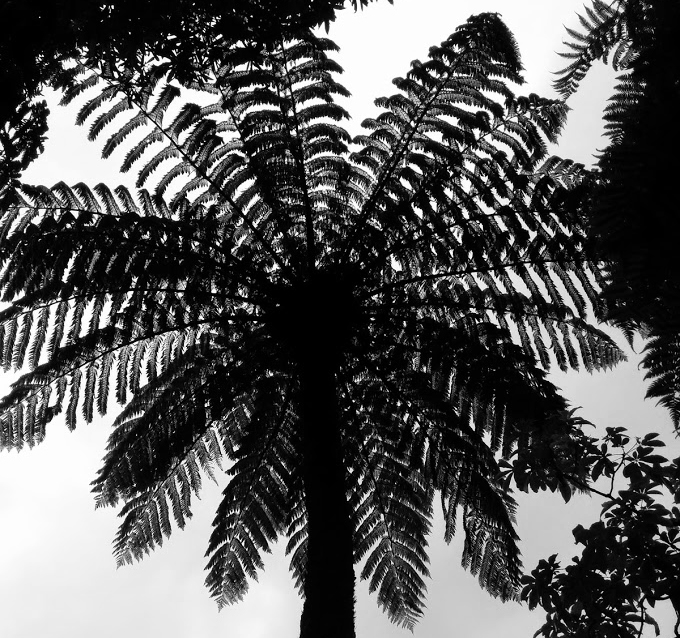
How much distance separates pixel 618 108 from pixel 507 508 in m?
2.95

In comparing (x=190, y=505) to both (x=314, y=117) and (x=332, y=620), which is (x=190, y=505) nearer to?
(x=332, y=620)

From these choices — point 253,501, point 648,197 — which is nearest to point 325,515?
point 253,501

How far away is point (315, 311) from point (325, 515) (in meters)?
1.33

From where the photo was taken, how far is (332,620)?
384cm

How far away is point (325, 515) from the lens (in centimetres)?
417

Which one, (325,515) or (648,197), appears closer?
(648,197)

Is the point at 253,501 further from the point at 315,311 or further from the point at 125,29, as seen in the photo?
the point at 125,29

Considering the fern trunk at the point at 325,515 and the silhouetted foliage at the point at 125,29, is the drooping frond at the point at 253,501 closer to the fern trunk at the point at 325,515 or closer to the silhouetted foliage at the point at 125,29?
the fern trunk at the point at 325,515

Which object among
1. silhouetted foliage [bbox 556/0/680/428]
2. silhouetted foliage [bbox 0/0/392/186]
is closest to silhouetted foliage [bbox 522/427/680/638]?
silhouetted foliage [bbox 556/0/680/428]

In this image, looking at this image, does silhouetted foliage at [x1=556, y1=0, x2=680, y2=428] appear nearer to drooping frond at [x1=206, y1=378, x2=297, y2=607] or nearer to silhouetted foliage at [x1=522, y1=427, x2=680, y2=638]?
silhouetted foliage at [x1=522, y1=427, x2=680, y2=638]

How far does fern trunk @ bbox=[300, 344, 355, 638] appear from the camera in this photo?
388 cm

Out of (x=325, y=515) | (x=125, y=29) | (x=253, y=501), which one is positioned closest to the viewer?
(x=125, y=29)

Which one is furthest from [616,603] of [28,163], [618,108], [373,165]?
[373,165]

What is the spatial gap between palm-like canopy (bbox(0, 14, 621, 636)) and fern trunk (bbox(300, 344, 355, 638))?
17 mm
